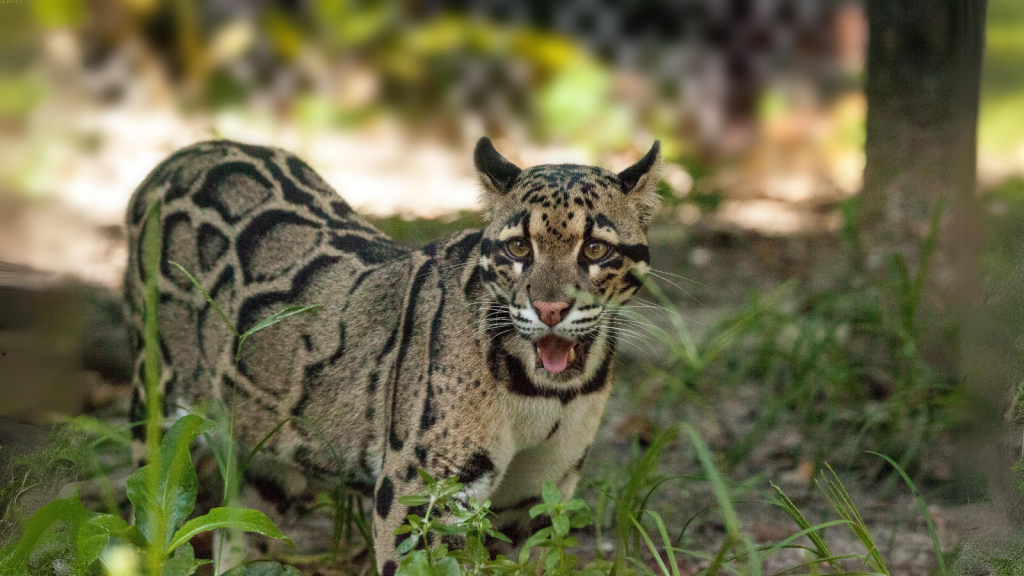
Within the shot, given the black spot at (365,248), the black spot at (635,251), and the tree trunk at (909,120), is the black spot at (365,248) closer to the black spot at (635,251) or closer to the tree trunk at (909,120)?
the black spot at (635,251)

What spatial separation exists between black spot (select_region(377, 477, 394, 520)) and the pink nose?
36.9 inches

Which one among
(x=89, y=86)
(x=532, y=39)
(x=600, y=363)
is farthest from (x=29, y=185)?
(x=532, y=39)

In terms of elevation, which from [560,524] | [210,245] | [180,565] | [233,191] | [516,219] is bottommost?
[180,565]

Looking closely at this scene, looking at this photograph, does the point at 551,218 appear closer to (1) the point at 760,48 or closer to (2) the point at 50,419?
(2) the point at 50,419

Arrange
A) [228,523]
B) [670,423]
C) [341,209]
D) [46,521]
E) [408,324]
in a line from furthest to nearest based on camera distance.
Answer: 1. [670,423]
2. [341,209]
3. [408,324]
4. [228,523]
5. [46,521]

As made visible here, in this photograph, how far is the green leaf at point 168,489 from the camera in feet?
8.25

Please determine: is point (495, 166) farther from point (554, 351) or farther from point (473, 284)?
point (554, 351)

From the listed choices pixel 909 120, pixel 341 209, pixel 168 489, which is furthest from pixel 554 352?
pixel 909 120

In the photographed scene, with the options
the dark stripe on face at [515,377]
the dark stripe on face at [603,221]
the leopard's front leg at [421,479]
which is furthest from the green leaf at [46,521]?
the dark stripe on face at [603,221]

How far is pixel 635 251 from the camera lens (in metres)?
3.29

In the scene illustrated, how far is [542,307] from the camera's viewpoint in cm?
303

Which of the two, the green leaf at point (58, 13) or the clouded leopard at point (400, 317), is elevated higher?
the green leaf at point (58, 13)

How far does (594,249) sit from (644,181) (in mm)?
384

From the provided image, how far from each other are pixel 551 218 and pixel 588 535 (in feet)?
6.61
